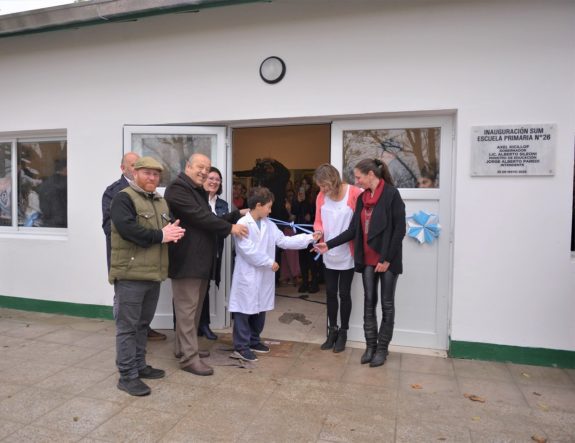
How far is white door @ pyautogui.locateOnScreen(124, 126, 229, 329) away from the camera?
5.10 meters

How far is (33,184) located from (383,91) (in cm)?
481

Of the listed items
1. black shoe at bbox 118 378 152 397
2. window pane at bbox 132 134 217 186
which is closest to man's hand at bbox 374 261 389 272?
black shoe at bbox 118 378 152 397

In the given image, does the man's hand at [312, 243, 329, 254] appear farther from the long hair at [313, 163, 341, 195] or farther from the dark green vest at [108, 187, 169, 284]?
the dark green vest at [108, 187, 169, 284]

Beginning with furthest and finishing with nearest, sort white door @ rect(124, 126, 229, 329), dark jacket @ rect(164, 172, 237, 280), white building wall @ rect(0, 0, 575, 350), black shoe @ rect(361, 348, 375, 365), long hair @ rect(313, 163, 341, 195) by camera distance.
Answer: white door @ rect(124, 126, 229, 329)
long hair @ rect(313, 163, 341, 195)
black shoe @ rect(361, 348, 375, 365)
white building wall @ rect(0, 0, 575, 350)
dark jacket @ rect(164, 172, 237, 280)

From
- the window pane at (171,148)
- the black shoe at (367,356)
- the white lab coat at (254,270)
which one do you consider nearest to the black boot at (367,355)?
the black shoe at (367,356)

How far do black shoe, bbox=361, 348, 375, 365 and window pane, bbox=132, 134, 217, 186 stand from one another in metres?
2.65

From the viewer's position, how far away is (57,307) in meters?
5.79

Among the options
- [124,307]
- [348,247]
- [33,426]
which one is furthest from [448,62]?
[33,426]

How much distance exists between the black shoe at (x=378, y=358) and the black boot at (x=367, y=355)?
0.11 ft

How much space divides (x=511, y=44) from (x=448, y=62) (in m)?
0.55

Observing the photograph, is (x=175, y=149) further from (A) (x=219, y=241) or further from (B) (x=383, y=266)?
(B) (x=383, y=266)

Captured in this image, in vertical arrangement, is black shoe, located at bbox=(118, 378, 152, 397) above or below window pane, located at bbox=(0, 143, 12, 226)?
below

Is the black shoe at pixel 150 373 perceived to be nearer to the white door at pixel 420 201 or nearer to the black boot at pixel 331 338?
the black boot at pixel 331 338

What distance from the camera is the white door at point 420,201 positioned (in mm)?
4488
